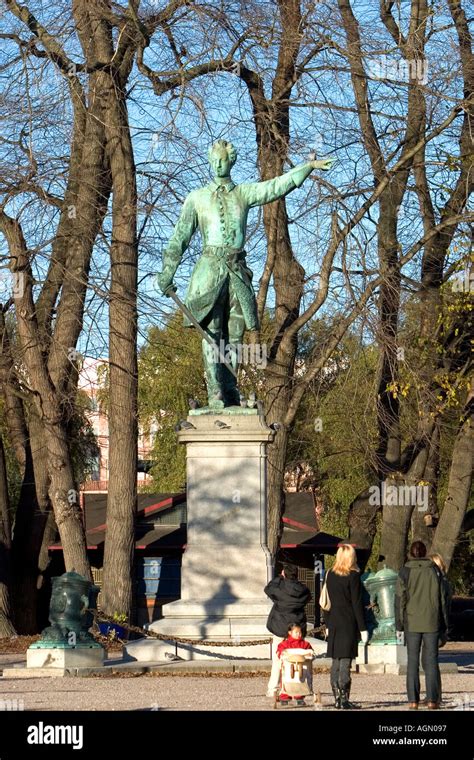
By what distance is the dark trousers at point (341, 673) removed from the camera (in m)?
12.6

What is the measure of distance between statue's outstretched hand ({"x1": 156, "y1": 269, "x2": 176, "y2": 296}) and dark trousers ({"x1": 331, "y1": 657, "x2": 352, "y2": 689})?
6234 mm

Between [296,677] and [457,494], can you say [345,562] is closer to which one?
[296,677]

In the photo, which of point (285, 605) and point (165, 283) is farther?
point (165, 283)

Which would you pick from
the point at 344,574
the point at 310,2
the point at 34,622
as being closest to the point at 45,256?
the point at 310,2

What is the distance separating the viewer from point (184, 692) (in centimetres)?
1355

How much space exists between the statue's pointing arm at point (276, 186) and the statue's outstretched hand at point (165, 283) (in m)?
1.31

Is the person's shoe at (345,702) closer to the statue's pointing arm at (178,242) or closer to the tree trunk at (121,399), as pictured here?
the statue's pointing arm at (178,242)

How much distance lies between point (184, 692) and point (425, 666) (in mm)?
2290

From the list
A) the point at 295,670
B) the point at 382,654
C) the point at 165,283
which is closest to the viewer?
the point at 295,670

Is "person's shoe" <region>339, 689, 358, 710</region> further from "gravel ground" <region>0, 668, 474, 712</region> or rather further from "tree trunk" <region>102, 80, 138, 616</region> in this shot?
"tree trunk" <region>102, 80, 138, 616</region>

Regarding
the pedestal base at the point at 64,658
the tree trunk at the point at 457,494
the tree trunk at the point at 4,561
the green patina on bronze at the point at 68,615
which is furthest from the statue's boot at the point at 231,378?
the tree trunk at the point at 457,494

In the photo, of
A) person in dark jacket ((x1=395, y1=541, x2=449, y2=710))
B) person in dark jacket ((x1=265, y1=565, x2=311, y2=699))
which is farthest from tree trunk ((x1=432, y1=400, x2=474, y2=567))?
person in dark jacket ((x1=395, y1=541, x2=449, y2=710))

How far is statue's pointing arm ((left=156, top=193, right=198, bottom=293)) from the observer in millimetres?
17734

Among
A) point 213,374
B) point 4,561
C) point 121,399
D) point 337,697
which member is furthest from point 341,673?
point 4,561
